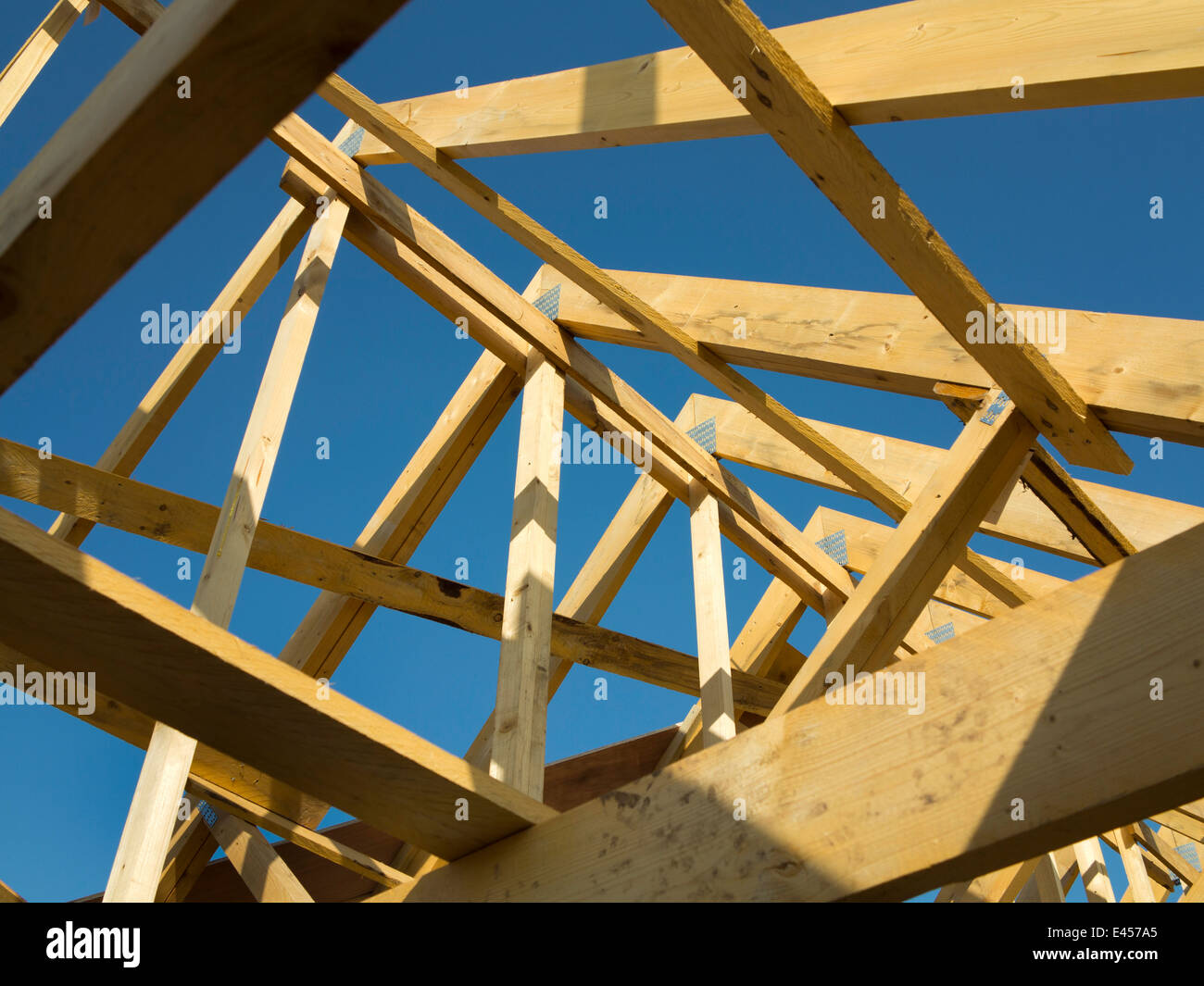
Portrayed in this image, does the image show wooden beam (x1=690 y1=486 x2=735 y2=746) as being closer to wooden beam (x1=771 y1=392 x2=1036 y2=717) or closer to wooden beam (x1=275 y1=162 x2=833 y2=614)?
wooden beam (x1=275 y1=162 x2=833 y2=614)

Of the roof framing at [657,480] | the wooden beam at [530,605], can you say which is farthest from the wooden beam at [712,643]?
the wooden beam at [530,605]

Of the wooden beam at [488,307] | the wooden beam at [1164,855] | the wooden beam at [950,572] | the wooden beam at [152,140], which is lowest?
the wooden beam at [152,140]

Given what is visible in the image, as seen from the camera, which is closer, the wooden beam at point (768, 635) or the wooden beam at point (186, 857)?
the wooden beam at point (186, 857)

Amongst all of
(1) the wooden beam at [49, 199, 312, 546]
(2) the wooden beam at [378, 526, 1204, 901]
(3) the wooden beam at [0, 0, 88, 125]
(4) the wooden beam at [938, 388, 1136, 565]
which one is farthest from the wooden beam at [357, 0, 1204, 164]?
(3) the wooden beam at [0, 0, 88, 125]

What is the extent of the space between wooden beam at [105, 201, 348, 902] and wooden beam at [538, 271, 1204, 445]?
3.23 ft

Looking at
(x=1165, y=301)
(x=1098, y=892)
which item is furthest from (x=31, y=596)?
(x=1165, y=301)

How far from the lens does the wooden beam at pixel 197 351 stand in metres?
3.86

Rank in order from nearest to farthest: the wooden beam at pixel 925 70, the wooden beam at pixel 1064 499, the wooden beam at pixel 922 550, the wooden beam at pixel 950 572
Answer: the wooden beam at pixel 925 70, the wooden beam at pixel 922 550, the wooden beam at pixel 1064 499, the wooden beam at pixel 950 572

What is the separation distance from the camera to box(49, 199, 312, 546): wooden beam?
152 inches

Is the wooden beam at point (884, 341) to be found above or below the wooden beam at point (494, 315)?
below

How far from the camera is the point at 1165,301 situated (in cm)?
1952

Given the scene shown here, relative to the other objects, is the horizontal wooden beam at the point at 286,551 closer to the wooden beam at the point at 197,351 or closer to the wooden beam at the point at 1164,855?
the wooden beam at the point at 197,351

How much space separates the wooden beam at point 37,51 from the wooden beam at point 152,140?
2989 millimetres
